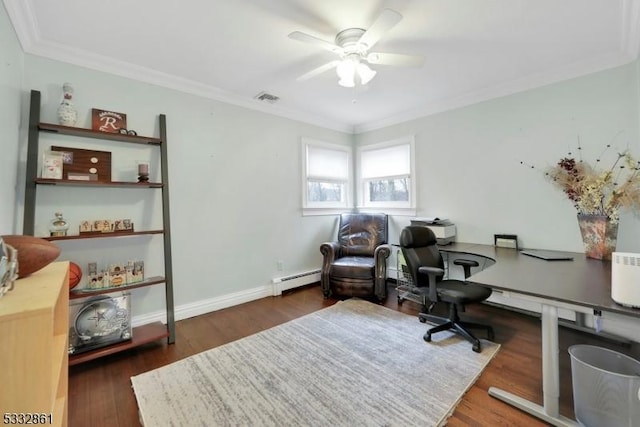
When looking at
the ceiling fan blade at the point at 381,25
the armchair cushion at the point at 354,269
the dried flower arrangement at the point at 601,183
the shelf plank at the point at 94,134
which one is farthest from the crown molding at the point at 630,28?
the shelf plank at the point at 94,134

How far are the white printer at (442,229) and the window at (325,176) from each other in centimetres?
140

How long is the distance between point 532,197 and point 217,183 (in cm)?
347

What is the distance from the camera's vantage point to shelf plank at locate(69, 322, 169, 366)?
1983 mm

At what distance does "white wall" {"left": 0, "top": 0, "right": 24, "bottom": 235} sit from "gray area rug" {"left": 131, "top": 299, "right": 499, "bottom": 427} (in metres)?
1.45

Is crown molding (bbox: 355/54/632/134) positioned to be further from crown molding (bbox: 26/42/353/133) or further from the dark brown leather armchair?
crown molding (bbox: 26/42/353/133)

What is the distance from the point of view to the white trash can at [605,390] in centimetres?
126

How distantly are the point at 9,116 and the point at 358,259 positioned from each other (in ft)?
11.2

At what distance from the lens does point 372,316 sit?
2.86 meters

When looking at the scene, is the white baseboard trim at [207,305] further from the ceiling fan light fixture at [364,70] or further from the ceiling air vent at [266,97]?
the ceiling fan light fixture at [364,70]

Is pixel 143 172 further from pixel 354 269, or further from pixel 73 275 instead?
pixel 354 269

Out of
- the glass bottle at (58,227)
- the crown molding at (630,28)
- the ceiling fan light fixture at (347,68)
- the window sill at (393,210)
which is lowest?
the glass bottle at (58,227)

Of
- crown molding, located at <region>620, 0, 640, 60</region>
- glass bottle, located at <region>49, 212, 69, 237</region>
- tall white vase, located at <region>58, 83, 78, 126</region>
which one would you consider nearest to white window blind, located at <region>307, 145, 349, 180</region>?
tall white vase, located at <region>58, 83, 78, 126</region>

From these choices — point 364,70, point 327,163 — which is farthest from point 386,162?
point 364,70

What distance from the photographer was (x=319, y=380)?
186 centimetres
